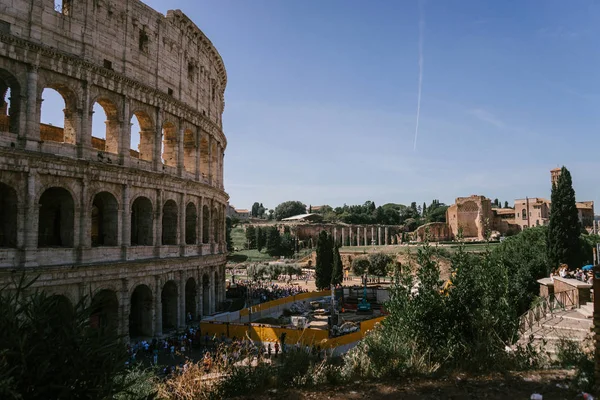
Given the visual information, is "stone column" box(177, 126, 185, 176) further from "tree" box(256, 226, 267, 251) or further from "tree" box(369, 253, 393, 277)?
"tree" box(256, 226, 267, 251)

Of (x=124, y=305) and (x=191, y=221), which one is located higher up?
(x=191, y=221)

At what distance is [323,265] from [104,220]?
74.9 ft

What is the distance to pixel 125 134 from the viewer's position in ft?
67.9

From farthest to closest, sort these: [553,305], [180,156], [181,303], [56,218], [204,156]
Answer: [204,156]
[180,156]
[181,303]
[56,218]
[553,305]

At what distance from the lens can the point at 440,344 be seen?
428 inches

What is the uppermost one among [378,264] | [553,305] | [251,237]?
[251,237]

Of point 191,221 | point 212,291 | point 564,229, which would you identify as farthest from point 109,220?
point 564,229

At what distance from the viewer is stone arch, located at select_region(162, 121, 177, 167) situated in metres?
24.3

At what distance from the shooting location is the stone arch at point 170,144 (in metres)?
24.3

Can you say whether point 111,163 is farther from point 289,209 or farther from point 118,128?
point 289,209

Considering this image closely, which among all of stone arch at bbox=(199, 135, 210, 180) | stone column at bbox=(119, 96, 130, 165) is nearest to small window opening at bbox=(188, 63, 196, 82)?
stone arch at bbox=(199, 135, 210, 180)

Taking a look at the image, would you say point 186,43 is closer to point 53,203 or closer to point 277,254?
point 53,203

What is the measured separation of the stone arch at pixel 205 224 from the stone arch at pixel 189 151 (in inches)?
108

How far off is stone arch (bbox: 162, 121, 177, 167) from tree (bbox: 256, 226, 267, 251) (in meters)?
59.5
